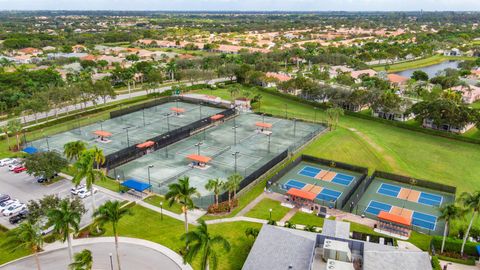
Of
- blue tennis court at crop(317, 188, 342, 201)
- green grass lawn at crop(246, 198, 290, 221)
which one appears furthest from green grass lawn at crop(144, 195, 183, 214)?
blue tennis court at crop(317, 188, 342, 201)

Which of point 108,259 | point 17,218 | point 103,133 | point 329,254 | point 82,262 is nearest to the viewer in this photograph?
point 82,262

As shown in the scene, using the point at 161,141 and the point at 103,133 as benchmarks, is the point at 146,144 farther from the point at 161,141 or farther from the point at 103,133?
the point at 103,133

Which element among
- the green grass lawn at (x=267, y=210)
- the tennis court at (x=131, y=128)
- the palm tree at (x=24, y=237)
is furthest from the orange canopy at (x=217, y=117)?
the palm tree at (x=24, y=237)

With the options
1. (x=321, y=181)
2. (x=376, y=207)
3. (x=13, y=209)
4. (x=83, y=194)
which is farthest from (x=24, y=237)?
(x=376, y=207)

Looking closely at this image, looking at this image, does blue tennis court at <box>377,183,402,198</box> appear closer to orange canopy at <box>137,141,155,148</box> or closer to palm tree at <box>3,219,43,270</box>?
orange canopy at <box>137,141,155,148</box>

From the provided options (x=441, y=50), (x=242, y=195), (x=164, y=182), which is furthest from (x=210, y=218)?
(x=441, y=50)

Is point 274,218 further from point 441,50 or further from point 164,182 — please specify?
point 441,50

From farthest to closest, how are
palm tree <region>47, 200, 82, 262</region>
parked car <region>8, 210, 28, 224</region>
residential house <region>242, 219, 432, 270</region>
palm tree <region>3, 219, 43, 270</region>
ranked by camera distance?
parked car <region>8, 210, 28, 224</region>, palm tree <region>47, 200, 82, 262</region>, residential house <region>242, 219, 432, 270</region>, palm tree <region>3, 219, 43, 270</region>
